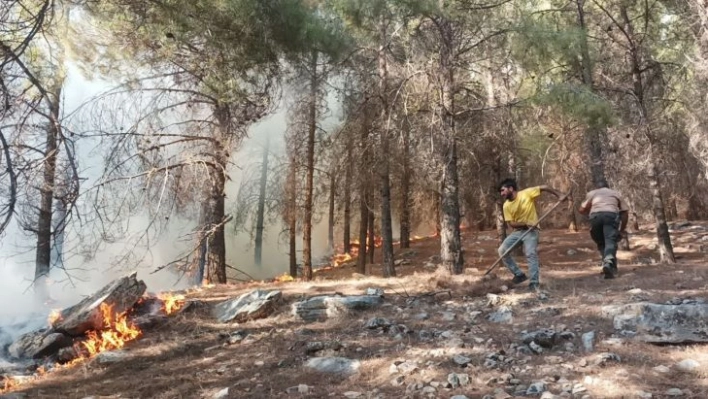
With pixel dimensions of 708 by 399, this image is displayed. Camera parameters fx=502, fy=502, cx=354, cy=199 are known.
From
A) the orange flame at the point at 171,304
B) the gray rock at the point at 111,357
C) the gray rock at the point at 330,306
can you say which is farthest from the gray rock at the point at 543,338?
the orange flame at the point at 171,304

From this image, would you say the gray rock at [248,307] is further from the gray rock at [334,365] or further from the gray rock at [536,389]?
the gray rock at [536,389]

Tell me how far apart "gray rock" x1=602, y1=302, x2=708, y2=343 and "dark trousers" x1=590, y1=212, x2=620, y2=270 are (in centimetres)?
260

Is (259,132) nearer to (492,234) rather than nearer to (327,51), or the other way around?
(492,234)

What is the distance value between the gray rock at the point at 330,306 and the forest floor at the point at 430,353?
167mm

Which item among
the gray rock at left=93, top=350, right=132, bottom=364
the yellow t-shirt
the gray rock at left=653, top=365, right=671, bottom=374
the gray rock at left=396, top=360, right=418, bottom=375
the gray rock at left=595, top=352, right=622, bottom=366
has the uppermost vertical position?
the yellow t-shirt

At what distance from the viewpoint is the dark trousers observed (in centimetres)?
780

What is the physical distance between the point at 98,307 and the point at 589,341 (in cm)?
686

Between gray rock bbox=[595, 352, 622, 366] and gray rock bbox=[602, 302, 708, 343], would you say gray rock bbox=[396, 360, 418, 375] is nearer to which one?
gray rock bbox=[595, 352, 622, 366]

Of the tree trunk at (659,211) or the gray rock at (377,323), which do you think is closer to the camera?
the gray rock at (377,323)

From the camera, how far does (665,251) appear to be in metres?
11.2

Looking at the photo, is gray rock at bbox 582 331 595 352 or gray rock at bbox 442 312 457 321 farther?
gray rock at bbox 442 312 457 321

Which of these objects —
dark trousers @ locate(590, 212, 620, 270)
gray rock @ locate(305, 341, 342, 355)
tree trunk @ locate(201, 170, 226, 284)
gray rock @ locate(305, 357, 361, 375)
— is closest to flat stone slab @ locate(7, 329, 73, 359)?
tree trunk @ locate(201, 170, 226, 284)

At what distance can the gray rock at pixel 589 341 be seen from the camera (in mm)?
4688

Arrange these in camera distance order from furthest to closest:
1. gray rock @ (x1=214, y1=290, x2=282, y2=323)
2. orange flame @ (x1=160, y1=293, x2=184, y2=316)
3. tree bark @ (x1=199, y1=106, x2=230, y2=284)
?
tree bark @ (x1=199, y1=106, x2=230, y2=284), orange flame @ (x1=160, y1=293, x2=184, y2=316), gray rock @ (x1=214, y1=290, x2=282, y2=323)
